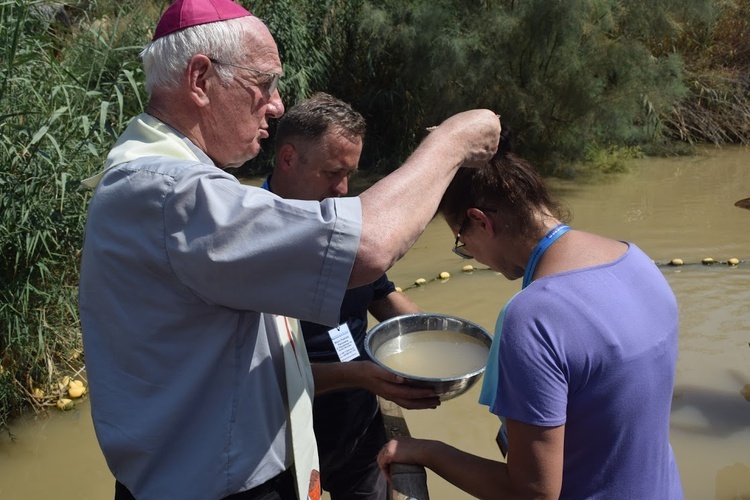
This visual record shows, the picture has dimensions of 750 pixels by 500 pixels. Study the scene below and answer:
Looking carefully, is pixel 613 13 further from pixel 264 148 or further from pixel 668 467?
pixel 668 467

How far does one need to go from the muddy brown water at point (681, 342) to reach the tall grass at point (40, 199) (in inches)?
16.2

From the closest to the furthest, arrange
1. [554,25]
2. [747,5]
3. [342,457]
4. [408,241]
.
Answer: [408,241]
[342,457]
[554,25]
[747,5]

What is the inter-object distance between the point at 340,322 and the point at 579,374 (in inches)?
51.1

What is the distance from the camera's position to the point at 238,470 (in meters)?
1.44

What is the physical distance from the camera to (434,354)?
2.16m

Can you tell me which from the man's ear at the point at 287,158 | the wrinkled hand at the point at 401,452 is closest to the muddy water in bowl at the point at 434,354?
the wrinkled hand at the point at 401,452

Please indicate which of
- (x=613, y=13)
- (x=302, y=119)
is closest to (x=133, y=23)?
(x=302, y=119)

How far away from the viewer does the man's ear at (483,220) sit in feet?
5.65

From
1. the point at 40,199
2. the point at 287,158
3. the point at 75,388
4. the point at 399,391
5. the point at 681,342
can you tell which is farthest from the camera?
the point at 681,342

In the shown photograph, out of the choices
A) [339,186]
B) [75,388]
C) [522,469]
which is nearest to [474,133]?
[522,469]

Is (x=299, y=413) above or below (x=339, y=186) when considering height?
above

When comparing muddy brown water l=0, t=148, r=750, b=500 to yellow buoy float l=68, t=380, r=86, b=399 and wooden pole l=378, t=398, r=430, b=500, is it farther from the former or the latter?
wooden pole l=378, t=398, r=430, b=500

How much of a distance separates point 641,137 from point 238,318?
12410 mm

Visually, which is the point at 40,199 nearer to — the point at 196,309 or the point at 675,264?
the point at 196,309
